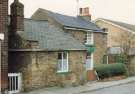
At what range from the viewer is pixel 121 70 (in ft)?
122

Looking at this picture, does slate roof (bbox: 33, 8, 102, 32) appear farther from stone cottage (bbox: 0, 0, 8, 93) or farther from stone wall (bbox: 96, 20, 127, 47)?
stone wall (bbox: 96, 20, 127, 47)

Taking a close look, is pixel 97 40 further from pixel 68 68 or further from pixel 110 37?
pixel 110 37

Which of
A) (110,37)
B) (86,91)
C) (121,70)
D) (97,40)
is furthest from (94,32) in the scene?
(110,37)

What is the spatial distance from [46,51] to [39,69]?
1.39m

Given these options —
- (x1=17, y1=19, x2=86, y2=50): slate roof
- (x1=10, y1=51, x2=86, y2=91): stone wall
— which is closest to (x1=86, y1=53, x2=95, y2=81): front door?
(x1=17, y1=19, x2=86, y2=50): slate roof

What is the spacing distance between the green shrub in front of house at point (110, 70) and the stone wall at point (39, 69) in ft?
22.1

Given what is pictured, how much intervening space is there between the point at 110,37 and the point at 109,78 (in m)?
18.1

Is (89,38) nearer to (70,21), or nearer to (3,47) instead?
(70,21)

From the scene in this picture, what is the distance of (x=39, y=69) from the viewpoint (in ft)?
79.5

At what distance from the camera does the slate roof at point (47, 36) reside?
25828mm

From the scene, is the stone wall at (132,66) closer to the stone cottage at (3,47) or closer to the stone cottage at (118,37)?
the stone cottage at (118,37)

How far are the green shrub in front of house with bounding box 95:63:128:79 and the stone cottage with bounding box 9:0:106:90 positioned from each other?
0.87 metres

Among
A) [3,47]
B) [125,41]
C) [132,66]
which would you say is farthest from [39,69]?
[125,41]

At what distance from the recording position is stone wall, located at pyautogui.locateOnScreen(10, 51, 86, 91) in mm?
23547
